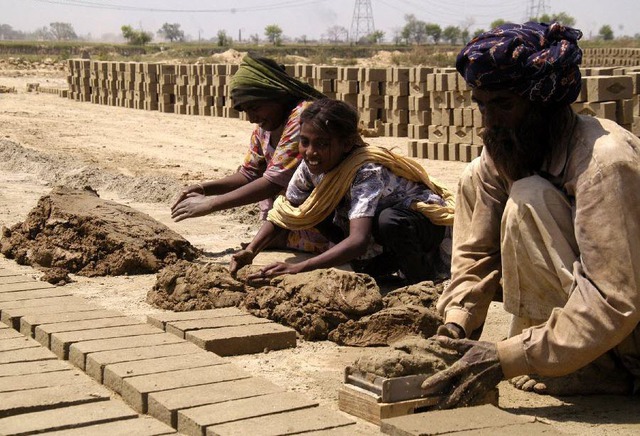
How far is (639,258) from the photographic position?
10.5 feet

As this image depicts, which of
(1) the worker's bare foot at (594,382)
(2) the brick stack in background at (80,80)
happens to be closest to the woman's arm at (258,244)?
(1) the worker's bare foot at (594,382)

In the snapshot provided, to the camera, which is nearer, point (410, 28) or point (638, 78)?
point (638, 78)

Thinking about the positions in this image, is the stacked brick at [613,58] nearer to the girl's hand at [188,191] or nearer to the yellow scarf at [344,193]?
the girl's hand at [188,191]

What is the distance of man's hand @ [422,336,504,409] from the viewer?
3275mm

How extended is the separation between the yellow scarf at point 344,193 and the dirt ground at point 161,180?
62cm

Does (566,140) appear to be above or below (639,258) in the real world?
above

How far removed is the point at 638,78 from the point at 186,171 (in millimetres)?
5001

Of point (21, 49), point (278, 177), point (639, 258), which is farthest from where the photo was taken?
point (21, 49)

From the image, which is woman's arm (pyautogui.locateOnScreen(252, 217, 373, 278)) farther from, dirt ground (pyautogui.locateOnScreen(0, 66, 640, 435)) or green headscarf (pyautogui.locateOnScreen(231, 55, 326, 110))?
green headscarf (pyautogui.locateOnScreen(231, 55, 326, 110))

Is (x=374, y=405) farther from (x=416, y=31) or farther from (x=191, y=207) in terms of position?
(x=416, y=31)

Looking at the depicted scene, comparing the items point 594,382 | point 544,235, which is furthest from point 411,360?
point 594,382

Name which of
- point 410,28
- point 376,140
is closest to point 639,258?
point 376,140

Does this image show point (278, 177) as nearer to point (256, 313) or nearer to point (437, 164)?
point (256, 313)

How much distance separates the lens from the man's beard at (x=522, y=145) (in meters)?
3.49
